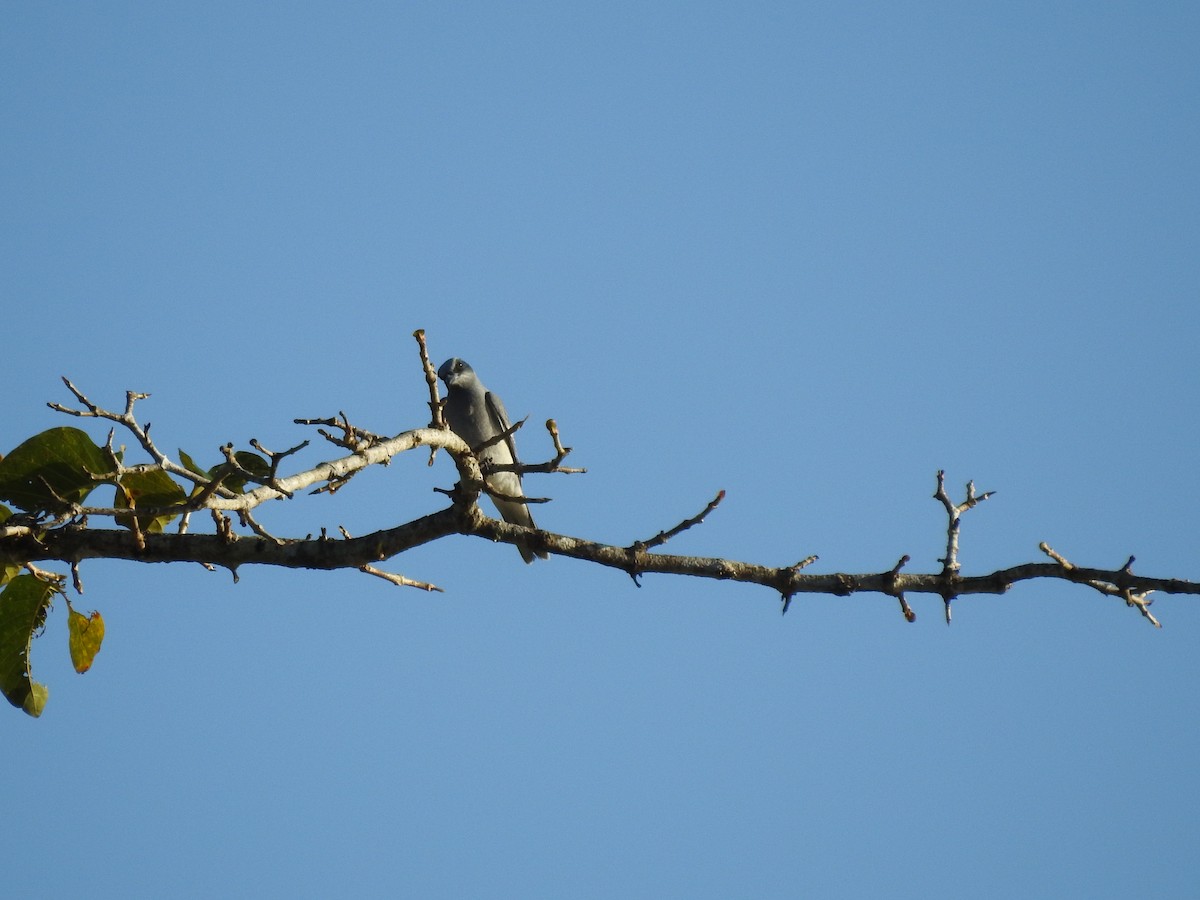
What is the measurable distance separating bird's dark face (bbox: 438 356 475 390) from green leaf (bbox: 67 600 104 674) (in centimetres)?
447

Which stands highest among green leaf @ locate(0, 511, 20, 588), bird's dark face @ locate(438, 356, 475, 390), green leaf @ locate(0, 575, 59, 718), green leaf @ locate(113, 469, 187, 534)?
bird's dark face @ locate(438, 356, 475, 390)

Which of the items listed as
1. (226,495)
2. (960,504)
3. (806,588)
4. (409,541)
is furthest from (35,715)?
(960,504)

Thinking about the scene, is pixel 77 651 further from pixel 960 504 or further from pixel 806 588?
pixel 960 504

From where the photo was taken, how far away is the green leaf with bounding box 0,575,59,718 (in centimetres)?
397

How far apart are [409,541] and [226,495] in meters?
0.68

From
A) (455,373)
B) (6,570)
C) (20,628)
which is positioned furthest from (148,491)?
(455,373)

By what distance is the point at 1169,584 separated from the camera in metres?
2.93

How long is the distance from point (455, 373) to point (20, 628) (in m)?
5.03

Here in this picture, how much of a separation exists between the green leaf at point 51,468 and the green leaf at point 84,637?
1.93ft

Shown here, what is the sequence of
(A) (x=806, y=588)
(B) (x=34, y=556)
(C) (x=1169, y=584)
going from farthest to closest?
(B) (x=34, y=556), (A) (x=806, y=588), (C) (x=1169, y=584)

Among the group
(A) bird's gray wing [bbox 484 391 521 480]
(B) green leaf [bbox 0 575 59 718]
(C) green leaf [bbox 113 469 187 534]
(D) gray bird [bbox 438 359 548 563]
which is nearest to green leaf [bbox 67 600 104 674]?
(B) green leaf [bbox 0 575 59 718]

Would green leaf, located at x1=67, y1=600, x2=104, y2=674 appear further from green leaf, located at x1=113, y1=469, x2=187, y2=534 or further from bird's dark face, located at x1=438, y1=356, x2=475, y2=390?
bird's dark face, located at x1=438, y1=356, x2=475, y2=390

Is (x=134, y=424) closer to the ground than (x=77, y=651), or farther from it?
farther from it

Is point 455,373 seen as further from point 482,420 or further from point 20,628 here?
point 20,628
